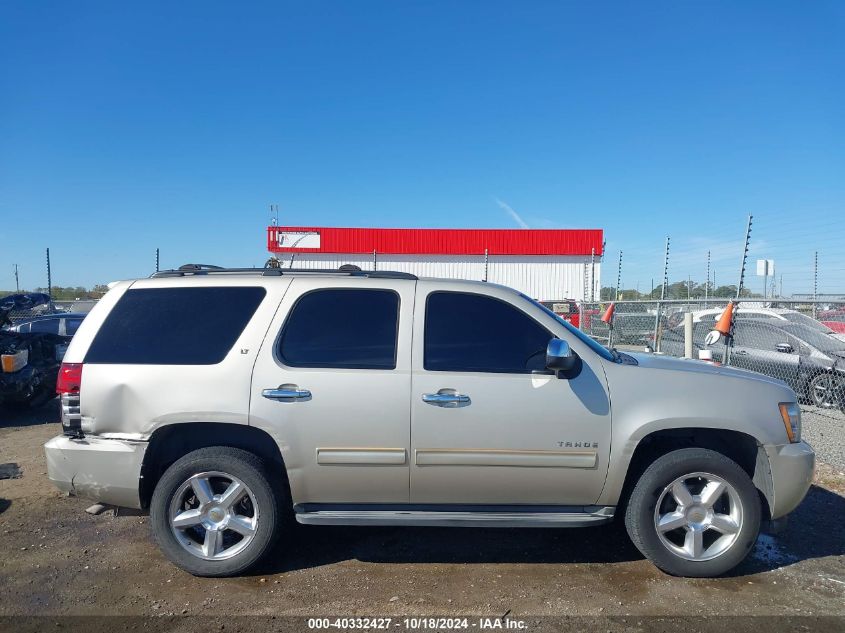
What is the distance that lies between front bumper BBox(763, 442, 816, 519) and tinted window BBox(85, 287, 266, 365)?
3.45 metres

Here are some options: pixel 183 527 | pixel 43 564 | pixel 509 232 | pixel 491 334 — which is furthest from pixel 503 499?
pixel 509 232

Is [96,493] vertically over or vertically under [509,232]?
under

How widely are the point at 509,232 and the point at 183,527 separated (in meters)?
27.9

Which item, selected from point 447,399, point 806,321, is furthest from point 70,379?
point 806,321

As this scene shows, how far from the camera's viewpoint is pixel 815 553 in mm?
4180

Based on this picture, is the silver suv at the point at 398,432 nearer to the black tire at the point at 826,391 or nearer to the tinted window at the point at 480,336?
the tinted window at the point at 480,336

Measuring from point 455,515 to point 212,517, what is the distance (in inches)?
59.8

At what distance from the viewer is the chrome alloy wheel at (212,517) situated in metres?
3.71

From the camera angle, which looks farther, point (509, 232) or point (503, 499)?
point (509, 232)

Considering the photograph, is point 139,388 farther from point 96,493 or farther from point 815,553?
point 815,553

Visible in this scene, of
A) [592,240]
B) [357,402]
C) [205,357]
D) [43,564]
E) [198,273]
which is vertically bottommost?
[43,564]

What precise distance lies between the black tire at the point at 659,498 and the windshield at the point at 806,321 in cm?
751

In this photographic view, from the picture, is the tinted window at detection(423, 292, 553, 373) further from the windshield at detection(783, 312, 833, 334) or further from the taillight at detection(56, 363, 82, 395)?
the windshield at detection(783, 312, 833, 334)

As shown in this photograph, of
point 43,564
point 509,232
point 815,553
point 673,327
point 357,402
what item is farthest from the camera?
point 509,232
